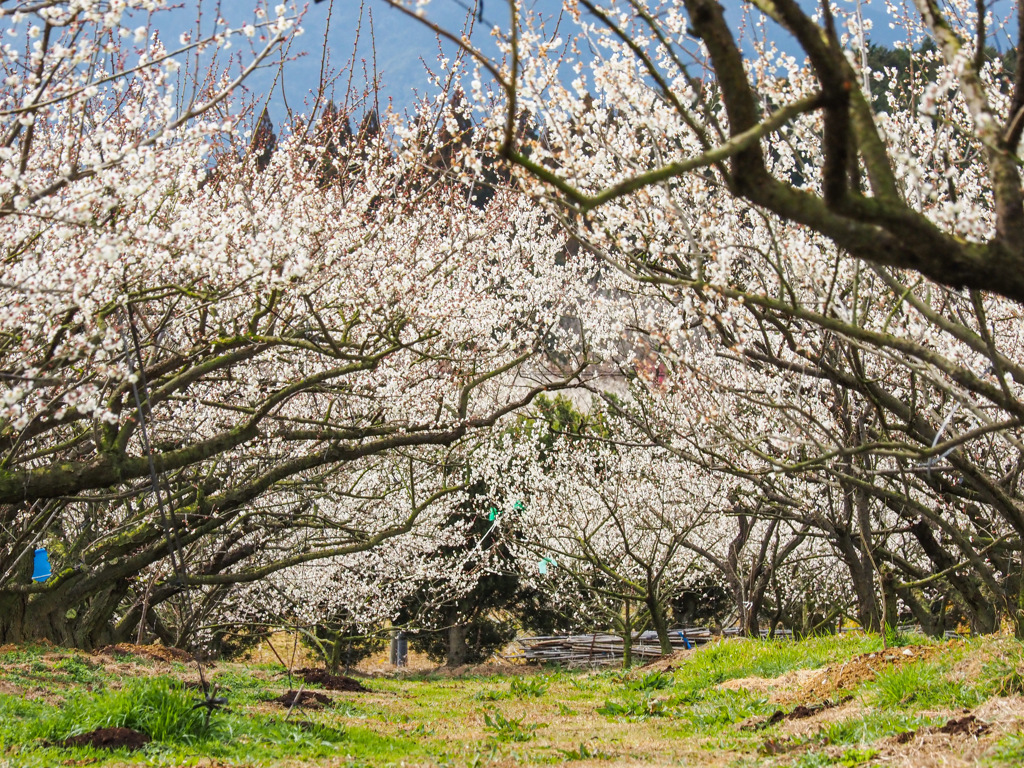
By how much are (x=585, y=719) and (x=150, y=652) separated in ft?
21.0

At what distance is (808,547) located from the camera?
67.8ft

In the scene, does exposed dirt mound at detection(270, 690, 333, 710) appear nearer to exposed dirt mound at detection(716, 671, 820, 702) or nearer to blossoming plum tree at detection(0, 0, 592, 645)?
blossoming plum tree at detection(0, 0, 592, 645)

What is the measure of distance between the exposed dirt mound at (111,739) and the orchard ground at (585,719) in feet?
0.18

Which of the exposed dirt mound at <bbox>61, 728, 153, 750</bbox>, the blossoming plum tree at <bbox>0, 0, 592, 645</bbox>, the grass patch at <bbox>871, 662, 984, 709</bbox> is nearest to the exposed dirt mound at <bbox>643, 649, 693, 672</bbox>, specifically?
the blossoming plum tree at <bbox>0, 0, 592, 645</bbox>

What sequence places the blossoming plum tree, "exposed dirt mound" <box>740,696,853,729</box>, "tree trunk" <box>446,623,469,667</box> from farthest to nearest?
"tree trunk" <box>446,623,469,667</box>
"exposed dirt mound" <box>740,696,853,729</box>
the blossoming plum tree

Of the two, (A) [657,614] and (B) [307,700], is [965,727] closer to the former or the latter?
(B) [307,700]

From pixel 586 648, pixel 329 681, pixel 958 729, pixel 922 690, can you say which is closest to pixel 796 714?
pixel 922 690

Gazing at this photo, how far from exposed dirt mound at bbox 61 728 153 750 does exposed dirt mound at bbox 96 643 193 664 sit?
6.14 m

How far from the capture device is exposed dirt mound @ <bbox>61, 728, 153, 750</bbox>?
5.04 m

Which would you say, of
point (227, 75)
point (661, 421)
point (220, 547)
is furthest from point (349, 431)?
point (220, 547)

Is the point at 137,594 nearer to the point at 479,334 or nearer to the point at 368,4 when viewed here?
the point at 479,334

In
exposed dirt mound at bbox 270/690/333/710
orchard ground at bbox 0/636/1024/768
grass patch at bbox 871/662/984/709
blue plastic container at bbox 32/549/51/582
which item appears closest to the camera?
orchard ground at bbox 0/636/1024/768

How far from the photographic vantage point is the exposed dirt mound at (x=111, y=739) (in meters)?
5.04

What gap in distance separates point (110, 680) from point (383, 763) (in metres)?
4.37
